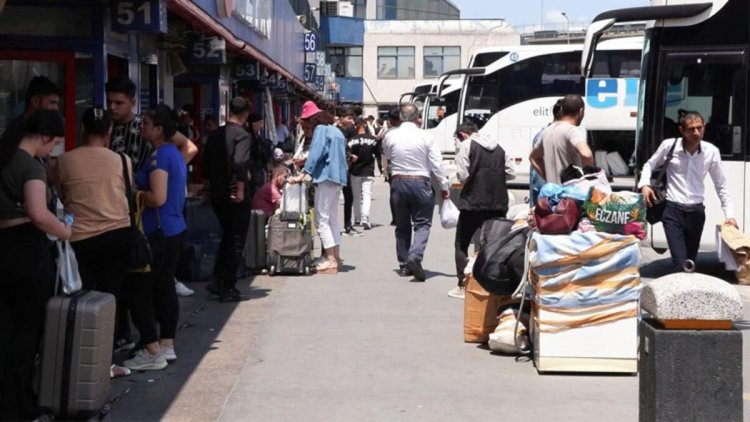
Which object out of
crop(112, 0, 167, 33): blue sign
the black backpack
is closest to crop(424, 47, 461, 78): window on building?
crop(112, 0, 167, 33): blue sign

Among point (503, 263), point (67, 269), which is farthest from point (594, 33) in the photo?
point (67, 269)

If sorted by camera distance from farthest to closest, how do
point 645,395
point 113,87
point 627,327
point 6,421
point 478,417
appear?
point 113,87, point 627,327, point 478,417, point 6,421, point 645,395

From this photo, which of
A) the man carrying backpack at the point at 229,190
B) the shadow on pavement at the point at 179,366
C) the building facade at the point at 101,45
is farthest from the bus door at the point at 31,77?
the shadow on pavement at the point at 179,366

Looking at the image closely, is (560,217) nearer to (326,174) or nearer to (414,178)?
(414,178)

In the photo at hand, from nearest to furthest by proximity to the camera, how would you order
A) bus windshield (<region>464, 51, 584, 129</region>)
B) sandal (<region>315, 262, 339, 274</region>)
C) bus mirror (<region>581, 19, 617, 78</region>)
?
sandal (<region>315, 262, 339, 274</region>) → bus mirror (<region>581, 19, 617, 78</region>) → bus windshield (<region>464, 51, 584, 129</region>)

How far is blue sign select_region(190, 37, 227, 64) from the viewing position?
15.6 meters

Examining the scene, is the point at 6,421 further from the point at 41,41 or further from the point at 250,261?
the point at 250,261

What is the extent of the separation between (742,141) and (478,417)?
7.14m

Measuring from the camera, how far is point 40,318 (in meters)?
6.50

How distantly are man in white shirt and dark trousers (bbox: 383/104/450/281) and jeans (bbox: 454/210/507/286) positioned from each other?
0.69 meters

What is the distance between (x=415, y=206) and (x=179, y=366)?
4.79m

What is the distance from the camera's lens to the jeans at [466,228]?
11.5 m

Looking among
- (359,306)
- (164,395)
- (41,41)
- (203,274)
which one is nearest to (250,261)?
(203,274)

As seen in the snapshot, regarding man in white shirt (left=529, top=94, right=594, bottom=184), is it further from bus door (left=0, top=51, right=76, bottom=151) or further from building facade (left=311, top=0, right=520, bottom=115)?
building facade (left=311, top=0, right=520, bottom=115)
